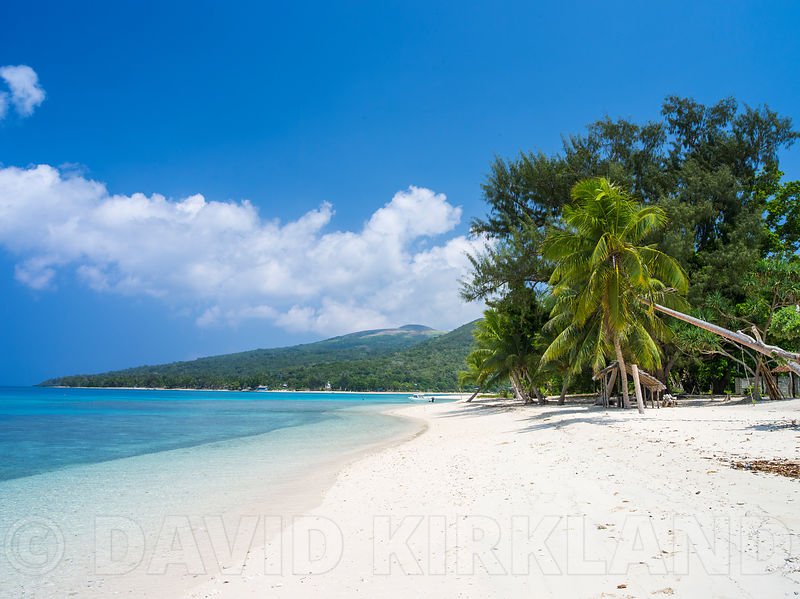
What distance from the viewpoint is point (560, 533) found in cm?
484

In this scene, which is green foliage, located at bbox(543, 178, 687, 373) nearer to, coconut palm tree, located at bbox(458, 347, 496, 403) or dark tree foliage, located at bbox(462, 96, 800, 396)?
dark tree foliage, located at bbox(462, 96, 800, 396)

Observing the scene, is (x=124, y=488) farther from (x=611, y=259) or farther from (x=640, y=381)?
(x=640, y=381)

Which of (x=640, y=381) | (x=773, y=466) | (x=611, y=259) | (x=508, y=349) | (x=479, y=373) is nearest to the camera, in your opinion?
(x=773, y=466)

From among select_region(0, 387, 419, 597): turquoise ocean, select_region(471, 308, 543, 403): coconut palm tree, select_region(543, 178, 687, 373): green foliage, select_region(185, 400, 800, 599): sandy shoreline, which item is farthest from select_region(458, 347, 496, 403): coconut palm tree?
select_region(185, 400, 800, 599): sandy shoreline

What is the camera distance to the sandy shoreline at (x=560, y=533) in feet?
12.4

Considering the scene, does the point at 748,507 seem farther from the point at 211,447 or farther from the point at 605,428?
the point at 211,447

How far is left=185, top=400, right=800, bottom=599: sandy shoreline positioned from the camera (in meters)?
3.78

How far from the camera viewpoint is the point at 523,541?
4770mm

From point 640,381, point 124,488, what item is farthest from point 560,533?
point 640,381

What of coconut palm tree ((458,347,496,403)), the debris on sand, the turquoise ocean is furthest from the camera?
coconut palm tree ((458,347,496,403))

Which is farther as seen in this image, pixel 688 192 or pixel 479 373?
pixel 479 373

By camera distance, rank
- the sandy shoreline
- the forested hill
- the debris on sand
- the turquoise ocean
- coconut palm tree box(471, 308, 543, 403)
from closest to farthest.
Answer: the sandy shoreline, the turquoise ocean, the debris on sand, coconut palm tree box(471, 308, 543, 403), the forested hill

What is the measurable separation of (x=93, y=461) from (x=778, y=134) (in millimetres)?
29743

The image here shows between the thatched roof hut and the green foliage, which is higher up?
the green foliage
